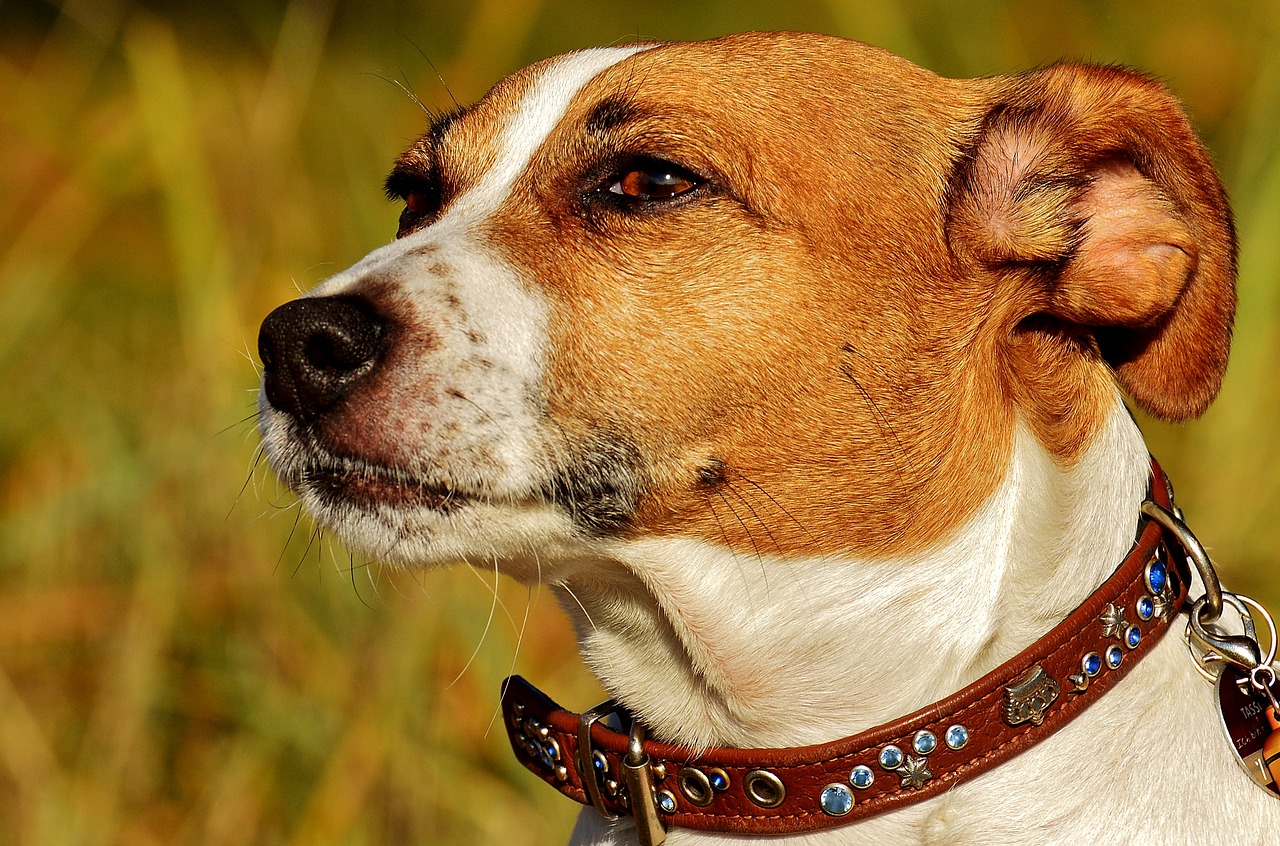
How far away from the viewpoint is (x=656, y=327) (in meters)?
2.22

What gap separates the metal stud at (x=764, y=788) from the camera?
6.79 feet

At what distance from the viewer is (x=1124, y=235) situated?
7.59 feet

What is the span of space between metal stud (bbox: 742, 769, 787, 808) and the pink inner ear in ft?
3.05

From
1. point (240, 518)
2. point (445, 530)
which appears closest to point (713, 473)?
point (445, 530)

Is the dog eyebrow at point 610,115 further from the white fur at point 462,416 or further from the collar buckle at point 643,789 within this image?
the collar buckle at point 643,789

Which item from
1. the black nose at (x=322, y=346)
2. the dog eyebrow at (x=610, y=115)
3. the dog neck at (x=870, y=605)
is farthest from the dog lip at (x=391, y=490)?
the dog eyebrow at (x=610, y=115)

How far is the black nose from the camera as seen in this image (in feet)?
6.85

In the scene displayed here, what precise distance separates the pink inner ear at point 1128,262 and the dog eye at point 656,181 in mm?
674

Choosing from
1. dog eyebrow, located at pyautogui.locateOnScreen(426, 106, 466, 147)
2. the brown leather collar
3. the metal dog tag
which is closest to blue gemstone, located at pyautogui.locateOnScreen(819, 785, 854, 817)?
the brown leather collar

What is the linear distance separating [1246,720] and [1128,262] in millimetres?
772

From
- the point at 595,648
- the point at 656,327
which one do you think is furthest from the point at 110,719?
the point at 656,327

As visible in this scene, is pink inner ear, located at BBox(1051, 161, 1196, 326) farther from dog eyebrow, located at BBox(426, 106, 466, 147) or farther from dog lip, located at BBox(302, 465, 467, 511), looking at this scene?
dog eyebrow, located at BBox(426, 106, 466, 147)

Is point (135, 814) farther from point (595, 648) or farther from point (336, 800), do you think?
point (595, 648)

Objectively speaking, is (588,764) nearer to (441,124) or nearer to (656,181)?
(656,181)
